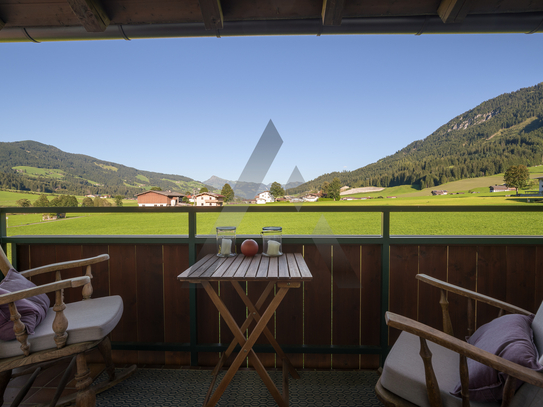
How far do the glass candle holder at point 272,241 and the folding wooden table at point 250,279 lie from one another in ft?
0.22

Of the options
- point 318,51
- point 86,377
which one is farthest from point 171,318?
point 318,51

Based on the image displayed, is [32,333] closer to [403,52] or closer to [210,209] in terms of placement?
[210,209]

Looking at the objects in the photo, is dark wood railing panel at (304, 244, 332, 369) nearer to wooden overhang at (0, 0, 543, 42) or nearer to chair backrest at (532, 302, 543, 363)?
chair backrest at (532, 302, 543, 363)

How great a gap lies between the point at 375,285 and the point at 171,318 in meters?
1.59

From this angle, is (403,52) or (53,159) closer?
(53,159)

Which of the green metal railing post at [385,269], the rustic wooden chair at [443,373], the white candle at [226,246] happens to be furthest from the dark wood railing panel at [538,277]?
the white candle at [226,246]

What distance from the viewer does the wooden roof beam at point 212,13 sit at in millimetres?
1899

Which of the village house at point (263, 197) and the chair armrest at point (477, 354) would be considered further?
the village house at point (263, 197)

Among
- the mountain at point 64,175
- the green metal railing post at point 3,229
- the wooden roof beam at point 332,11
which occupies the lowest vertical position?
the green metal railing post at point 3,229

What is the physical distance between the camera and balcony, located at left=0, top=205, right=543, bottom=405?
6.67ft

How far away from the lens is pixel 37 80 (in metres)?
38.2

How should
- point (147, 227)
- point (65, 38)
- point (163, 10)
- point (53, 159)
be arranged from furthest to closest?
point (53, 159) → point (147, 227) → point (65, 38) → point (163, 10)

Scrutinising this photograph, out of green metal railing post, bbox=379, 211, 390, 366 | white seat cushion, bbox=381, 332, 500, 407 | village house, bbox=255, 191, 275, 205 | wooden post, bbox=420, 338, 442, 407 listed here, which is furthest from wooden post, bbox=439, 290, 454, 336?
village house, bbox=255, 191, 275, 205

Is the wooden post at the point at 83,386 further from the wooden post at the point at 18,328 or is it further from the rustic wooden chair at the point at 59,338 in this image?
the wooden post at the point at 18,328
